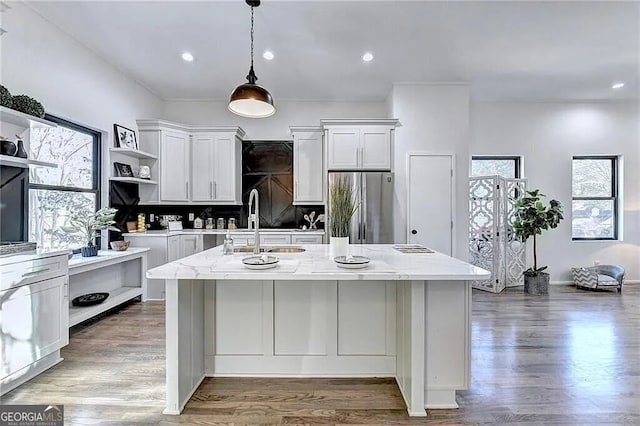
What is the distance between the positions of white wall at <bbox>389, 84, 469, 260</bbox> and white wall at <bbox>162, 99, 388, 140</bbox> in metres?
0.68

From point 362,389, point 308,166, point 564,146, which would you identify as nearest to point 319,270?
point 362,389

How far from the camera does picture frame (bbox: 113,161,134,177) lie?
4.32 m

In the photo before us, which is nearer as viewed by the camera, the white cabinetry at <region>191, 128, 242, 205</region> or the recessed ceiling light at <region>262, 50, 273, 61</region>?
the recessed ceiling light at <region>262, 50, 273, 61</region>

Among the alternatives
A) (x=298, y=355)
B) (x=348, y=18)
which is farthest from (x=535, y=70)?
(x=298, y=355)

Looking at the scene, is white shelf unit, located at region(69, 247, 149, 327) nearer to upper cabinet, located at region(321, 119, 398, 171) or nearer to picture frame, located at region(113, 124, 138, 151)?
picture frame, located at region(113, 124, 138, 151)

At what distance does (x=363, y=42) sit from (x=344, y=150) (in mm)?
1574

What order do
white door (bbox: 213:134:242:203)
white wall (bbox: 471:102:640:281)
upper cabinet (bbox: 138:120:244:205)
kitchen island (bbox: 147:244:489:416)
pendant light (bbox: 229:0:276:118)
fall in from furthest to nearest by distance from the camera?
white wall (bbox: 471:102:640:281)
white door (bbox: 213:134:242:203)
upper cabinet (bbox: 138:120:244:205)
pendant light (bbox: 229:0:276:118)
kitchen island (bbox: 147:244:489:416)

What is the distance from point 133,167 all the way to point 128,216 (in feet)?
2.30

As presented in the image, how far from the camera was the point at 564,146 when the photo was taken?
5.55 metres

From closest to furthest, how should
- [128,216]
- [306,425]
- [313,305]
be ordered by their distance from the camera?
[306,425] → [313,305] → [128,216]

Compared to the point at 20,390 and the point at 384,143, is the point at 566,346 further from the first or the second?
the point at 20,390

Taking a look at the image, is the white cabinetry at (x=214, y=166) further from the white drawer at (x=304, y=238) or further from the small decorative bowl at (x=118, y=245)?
the small decorative bowl at (x=118, y=245)

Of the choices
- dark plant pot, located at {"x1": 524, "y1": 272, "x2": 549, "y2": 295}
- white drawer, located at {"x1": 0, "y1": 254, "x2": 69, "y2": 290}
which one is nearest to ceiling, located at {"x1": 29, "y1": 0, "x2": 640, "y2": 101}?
white drawer, located at {"x1": 0, "y1": 254, "x2": 69, "y2": 290}

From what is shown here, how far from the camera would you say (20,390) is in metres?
2.19
